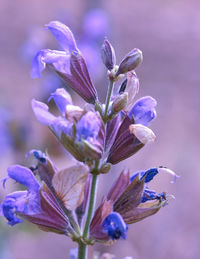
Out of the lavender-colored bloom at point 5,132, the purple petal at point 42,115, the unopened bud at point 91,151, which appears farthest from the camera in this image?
the lavender-colored bloom at point 5,132

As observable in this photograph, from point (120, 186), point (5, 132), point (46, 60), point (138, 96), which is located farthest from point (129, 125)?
point (138, 96)

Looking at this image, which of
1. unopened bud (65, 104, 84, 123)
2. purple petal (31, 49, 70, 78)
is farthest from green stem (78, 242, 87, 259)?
purple petal (31, 49, 70, 78)

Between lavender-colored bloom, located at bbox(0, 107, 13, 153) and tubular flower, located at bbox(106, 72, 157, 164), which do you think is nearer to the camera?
tubular flower, located at bbox(106, 72, 157, 164)

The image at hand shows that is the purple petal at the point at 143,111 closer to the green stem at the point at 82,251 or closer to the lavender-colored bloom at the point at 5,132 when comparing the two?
the green stem at the point at 82,251

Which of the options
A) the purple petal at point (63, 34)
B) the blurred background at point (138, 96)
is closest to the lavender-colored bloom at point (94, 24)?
the blurred background at point (138, 96)

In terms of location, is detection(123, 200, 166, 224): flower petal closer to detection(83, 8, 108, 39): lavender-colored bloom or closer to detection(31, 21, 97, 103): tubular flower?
detection(31, 21, 97, 103): tubular flower

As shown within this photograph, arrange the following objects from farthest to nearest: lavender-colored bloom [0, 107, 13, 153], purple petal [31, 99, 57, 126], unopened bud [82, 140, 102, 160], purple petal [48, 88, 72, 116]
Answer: lavender-colored bloom [0, 107, 13, 153], purple petal [48, 88, 72, 116], purple petal [31, 99, 57, 126], unopened bud [82, 140, 102, 160]

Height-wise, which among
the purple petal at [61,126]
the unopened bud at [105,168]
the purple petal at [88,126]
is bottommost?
the unopened bud at [105,168]
